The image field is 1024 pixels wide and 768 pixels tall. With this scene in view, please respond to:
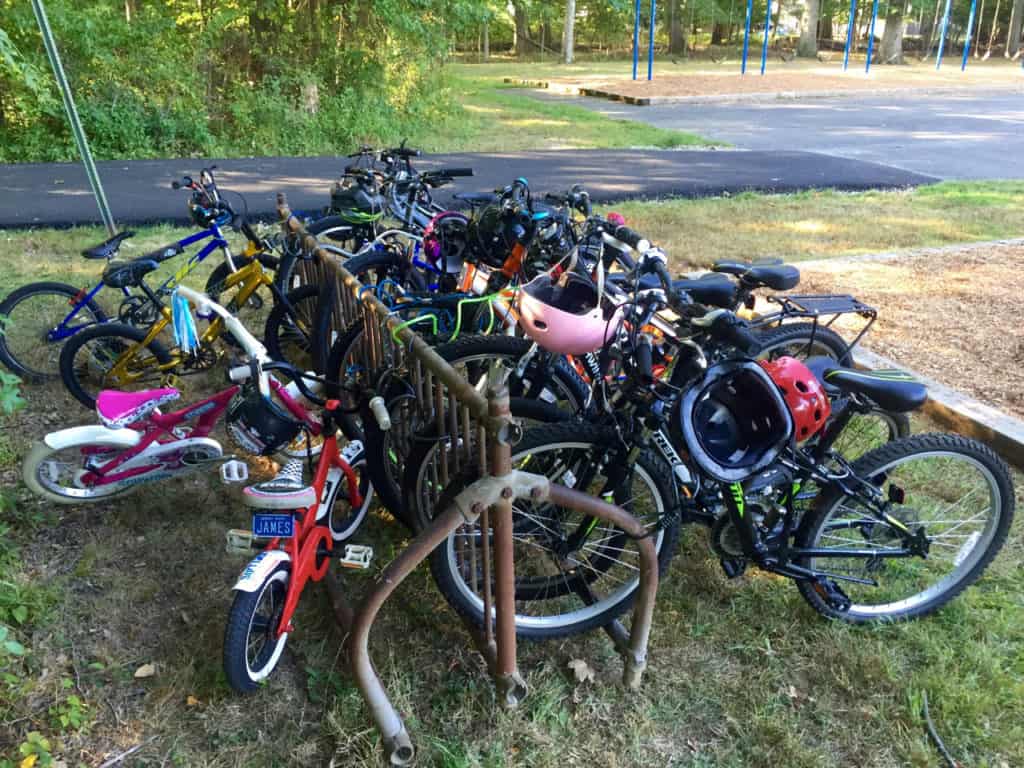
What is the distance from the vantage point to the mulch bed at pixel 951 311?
445cm

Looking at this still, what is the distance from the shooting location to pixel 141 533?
315 centimetres

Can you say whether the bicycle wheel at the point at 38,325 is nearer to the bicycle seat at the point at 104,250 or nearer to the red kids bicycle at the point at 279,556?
the bicycle seat at the point at 104,250

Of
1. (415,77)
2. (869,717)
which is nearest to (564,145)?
(415,77)

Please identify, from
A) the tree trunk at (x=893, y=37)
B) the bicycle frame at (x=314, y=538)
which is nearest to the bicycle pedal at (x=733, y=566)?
the bicycle frame at (x=314, y=538)

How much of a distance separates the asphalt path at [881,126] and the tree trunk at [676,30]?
18151 mm

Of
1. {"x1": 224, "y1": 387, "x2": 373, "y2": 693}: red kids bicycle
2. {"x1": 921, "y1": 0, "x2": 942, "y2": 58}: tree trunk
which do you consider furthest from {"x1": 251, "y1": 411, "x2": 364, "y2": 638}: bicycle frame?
{"x1": 921, "y1": 0, "x2": 942, "y2": 58}: tree trunk

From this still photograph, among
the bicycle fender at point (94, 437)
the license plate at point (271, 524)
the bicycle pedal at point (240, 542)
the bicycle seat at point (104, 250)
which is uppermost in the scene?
the bicycle seat at point (104, 250)

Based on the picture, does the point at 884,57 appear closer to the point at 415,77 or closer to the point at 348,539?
the point at 415,77

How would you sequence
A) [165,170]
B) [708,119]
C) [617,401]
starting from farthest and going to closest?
1. [708,119]
2. [165,170]
3. [617,401]

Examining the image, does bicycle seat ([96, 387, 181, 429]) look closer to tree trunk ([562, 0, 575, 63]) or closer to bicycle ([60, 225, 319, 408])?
bicycle ([60, 225, 319, 408])

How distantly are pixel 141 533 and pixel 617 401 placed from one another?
214 cm

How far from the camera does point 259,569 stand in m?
2.34

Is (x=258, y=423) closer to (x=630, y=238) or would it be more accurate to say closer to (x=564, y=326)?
(x=564, y=326)

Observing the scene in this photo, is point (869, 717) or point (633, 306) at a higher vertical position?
point (633, 306)
